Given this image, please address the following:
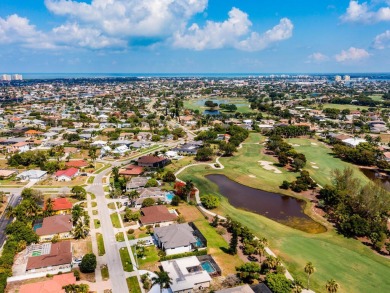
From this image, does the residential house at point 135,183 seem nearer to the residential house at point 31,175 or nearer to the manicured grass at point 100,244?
the manicured grass at point 100,244

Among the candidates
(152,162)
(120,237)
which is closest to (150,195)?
(120,237)

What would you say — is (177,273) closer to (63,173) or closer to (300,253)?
(300,253)

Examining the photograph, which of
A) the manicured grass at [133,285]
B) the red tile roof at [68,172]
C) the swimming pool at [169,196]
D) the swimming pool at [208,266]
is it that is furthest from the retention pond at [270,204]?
the red tile roof at [68,172]

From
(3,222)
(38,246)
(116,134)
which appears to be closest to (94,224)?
(38,246)

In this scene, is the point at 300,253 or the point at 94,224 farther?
the point at 94,224

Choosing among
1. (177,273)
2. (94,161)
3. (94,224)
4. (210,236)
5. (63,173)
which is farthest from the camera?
(94,161)

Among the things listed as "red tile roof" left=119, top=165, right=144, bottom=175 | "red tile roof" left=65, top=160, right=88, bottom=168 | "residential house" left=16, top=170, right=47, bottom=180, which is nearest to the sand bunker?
"red tile roof" left=119, top=165, right=144, bottom=175

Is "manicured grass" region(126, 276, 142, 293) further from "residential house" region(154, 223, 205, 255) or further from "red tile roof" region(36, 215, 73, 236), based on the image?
"red tile roof" region(36, 215, 73, 236)
